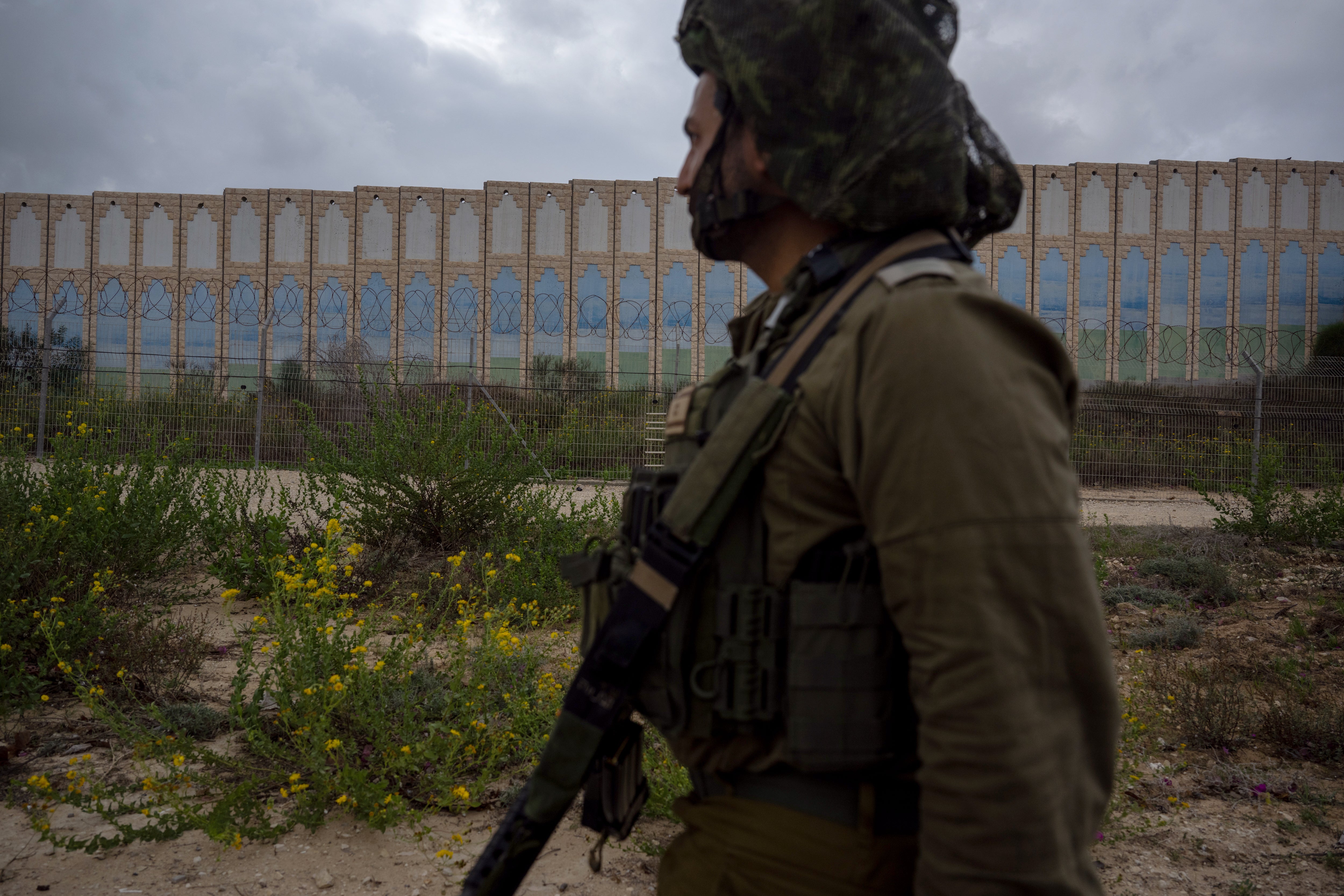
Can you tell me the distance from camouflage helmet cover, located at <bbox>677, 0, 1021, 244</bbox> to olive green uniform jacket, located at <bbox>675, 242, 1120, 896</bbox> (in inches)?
6.7

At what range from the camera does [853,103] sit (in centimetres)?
101

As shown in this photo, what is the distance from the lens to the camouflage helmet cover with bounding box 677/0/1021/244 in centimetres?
99

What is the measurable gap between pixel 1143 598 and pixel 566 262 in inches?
848

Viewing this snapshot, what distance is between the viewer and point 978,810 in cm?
78

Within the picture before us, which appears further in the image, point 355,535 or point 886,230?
point 355,535

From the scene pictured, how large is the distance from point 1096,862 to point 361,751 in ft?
8.27

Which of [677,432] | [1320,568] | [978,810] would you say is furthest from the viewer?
[1320,568]

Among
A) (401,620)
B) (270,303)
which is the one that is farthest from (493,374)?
(401,620)

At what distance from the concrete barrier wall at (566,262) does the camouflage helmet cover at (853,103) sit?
77.1ft

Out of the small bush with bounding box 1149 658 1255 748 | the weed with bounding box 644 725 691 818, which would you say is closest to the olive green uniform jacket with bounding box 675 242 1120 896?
the weed with bounding box 644 725 691 818

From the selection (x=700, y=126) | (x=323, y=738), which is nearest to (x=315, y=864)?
(x=323, y=738)

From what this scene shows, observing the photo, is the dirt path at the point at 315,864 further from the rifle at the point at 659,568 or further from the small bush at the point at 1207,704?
the small bush at the point at 1207,704

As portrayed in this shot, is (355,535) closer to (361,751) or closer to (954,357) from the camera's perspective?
(361,751)

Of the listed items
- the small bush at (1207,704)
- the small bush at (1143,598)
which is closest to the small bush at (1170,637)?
the small bush at (1207,704)
